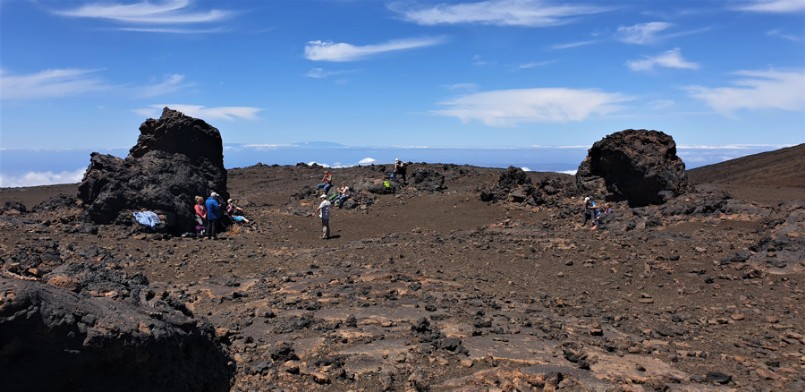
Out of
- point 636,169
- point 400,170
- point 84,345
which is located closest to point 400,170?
point 400,170

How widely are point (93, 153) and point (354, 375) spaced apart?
48.6 feet

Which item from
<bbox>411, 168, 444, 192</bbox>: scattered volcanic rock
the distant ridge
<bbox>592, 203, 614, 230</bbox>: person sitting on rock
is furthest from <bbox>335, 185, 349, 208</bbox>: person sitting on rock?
the distant ridge

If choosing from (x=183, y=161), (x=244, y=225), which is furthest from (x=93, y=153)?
(x=244, y=225)

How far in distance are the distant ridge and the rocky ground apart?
2680 centimetres

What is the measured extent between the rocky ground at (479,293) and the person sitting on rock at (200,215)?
0.77 m

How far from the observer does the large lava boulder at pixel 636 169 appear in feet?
61.2

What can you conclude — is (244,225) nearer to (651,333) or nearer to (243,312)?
(243,312)

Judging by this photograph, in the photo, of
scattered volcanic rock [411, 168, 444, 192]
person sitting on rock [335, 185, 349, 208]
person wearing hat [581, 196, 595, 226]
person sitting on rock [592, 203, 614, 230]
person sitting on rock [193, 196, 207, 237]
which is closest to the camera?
person sitting on rock [193, 196, 207, 237]

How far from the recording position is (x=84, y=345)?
4.01 m

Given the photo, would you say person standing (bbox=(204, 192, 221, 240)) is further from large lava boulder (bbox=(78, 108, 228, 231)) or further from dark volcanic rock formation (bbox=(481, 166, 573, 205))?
dark volcanic rock formation (bbox=(481, 166, 573, 205))

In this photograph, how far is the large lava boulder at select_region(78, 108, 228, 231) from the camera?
16.5 metres

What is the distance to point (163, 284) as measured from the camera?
35.0 feet

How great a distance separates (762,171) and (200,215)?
42.1m

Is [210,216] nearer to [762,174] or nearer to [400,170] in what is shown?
[400,170]
